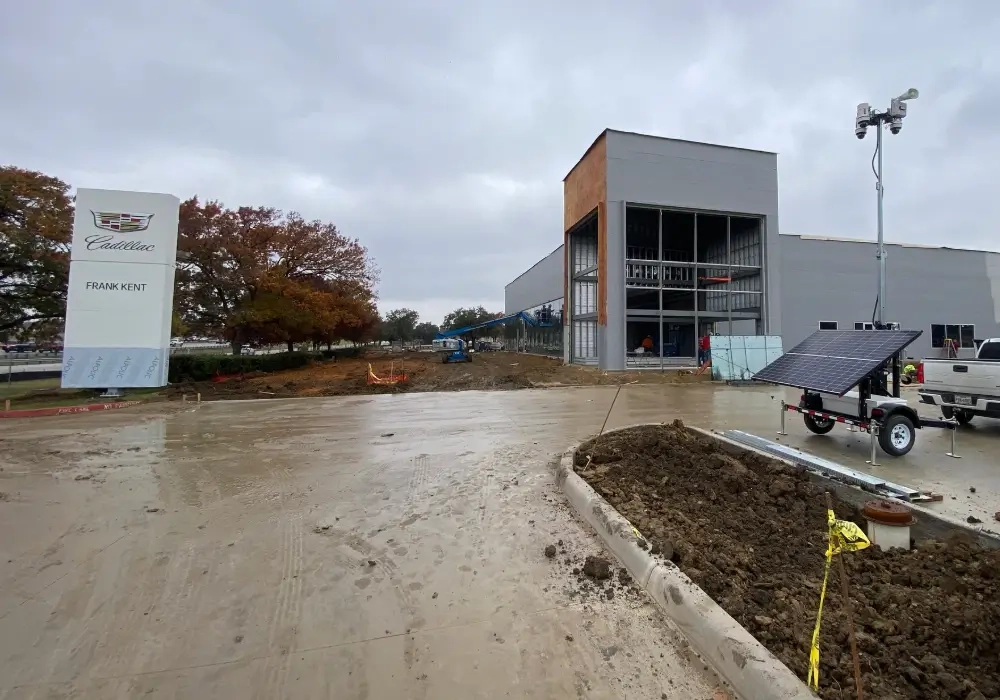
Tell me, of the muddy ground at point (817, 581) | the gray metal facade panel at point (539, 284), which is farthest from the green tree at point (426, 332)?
the muddy ground at point (817, 581)

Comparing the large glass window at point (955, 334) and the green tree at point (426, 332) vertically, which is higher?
the green tree at point (426, 332)

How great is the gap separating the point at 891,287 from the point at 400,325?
254 feet

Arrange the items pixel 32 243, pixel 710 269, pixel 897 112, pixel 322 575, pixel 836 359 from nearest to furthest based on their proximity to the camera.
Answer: pixel 322 575, pixel 836 359, pixel 897 112, pixel 32 243, pixel 710 269

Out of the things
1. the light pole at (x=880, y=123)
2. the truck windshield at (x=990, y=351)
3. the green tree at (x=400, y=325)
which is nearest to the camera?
the truck windshield at (x=990, y=351)

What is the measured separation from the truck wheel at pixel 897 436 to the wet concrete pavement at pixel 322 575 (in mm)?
192

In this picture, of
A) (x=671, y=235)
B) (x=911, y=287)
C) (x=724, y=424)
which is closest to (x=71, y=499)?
(x=724, y=424)

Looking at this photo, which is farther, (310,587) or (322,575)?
(322,575)

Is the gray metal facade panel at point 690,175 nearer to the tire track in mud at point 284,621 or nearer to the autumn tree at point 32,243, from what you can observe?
the autumn tree at point 32,243

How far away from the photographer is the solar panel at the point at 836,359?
23.2 ft

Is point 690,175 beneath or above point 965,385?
above

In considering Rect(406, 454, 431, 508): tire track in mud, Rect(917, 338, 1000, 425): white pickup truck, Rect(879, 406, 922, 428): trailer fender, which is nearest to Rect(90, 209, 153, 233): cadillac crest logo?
Rect(406, 454, 431, 508): tire track in mud

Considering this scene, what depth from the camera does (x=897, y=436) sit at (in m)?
7.45

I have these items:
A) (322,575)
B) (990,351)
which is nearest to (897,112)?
(990,351)

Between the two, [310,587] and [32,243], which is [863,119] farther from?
[32,243]
